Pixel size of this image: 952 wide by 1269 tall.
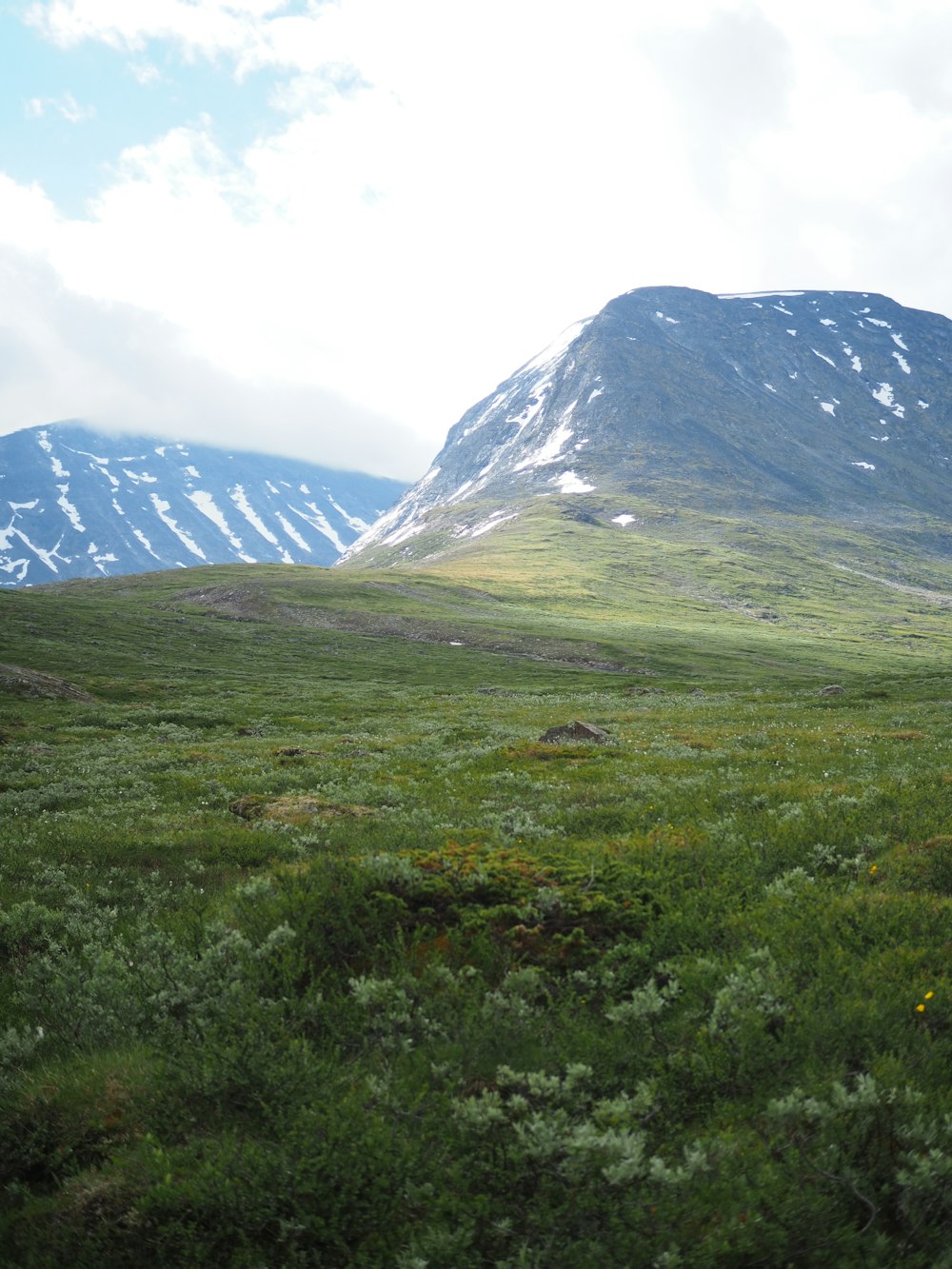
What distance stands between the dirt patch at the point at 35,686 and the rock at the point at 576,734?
34.3 metres

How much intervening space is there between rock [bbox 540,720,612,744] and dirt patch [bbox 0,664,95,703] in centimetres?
3434

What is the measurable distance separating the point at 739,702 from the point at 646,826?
38.5 meters

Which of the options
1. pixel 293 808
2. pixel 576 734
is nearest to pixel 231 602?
pixel 576 734

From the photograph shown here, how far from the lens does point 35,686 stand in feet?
149

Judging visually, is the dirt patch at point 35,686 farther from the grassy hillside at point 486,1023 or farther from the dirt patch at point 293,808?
the dirt patch at point 293,808

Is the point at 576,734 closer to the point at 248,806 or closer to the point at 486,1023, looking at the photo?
the point at 248,806

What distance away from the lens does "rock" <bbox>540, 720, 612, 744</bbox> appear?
86.3 feet

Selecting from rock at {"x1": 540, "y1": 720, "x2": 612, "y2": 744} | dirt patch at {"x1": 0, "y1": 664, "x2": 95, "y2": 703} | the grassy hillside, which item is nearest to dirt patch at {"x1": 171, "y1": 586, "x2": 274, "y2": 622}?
dirt patch at {"x1": 0, "y1": 664, "x2": 95, "y2": 703}

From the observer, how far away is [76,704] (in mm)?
42969

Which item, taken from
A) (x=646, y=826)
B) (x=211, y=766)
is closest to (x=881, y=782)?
(x=646, y=826)

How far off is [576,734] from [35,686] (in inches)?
1491

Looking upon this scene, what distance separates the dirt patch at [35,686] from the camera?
44.4 meters

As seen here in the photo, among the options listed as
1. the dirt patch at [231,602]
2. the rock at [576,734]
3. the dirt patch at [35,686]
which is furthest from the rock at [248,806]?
the dirt patch at [231,602]

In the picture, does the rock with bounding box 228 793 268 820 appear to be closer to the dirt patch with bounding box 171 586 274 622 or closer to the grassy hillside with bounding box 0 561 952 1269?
the grassy hillside with bounding box 0 561 952 1269
